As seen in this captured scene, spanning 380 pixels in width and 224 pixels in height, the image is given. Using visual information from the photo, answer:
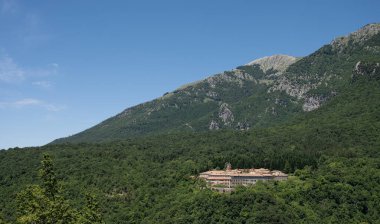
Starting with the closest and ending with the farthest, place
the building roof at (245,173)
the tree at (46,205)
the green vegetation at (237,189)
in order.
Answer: the tree at (46,205) < the green vegetation at (237,189) < the building roof at (245,173)

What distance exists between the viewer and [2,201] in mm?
144125

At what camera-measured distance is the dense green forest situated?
126m

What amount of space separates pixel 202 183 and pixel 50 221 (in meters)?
97.1

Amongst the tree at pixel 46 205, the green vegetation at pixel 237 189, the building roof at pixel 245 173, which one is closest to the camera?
the tree at pixel 46 205

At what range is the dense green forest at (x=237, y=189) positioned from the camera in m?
126

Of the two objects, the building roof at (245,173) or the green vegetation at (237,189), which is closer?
the green vegetation at (237,189)

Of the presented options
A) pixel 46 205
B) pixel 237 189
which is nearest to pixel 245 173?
pixel 237 189

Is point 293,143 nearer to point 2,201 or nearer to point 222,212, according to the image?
point 222,212

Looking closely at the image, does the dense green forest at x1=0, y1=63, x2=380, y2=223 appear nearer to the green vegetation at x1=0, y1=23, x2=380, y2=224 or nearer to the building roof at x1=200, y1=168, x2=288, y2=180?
the green vegetation at x1=0, y1=23, x2=380, y2=224

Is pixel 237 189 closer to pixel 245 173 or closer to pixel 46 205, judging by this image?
pixel 245 173

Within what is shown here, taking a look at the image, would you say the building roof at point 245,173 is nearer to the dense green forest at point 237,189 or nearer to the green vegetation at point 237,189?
the green vegetation at point 237,189

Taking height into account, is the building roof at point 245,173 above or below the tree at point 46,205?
below

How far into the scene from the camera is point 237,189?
133250 millimetres

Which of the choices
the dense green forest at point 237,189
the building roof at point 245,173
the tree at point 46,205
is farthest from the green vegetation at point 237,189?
the tree at point 46,205
